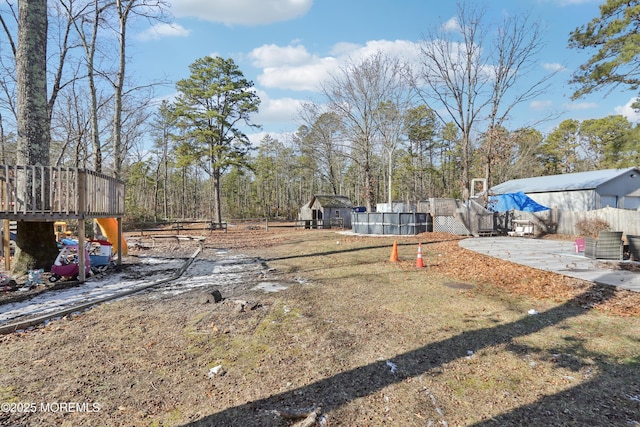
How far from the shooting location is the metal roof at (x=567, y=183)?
21906mm

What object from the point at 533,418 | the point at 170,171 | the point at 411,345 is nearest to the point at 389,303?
the point at 411,345

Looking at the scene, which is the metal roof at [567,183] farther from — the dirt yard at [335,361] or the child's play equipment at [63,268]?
the child's play equipment at [63,268]

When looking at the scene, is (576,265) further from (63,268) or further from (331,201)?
(331,201)

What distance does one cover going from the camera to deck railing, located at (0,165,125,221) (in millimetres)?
6668

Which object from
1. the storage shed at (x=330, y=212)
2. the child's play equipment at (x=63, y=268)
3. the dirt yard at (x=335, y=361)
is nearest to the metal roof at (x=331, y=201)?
the storage shed at (x=330, y=212)

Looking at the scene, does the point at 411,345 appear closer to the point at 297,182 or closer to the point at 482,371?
the point at 482,371

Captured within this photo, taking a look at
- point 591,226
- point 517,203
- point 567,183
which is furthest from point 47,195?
point 567,183

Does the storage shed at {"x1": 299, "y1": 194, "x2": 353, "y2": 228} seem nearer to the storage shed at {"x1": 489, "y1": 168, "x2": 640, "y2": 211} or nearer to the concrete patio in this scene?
the storage shed at {"x1": 489, "y1": 168, "x2": 640, "y2": 211}

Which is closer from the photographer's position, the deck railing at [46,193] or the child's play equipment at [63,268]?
the deck railing at [46,193]

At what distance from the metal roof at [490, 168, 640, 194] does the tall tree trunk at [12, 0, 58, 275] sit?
27.8m

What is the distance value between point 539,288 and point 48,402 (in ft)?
25.3

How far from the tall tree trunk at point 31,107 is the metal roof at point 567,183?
1095 inches

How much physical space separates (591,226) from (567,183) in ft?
31.6

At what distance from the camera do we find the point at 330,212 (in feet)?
97.5
